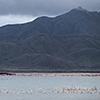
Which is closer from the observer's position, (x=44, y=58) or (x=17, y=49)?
(x=44, y=58)

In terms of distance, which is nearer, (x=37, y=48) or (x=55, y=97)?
(x=55, y=97)

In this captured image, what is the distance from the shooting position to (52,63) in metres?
167

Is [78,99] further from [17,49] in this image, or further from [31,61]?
[17,49]

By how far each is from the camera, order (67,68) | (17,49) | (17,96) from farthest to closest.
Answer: (17,49)
(67,68)
(17,96)

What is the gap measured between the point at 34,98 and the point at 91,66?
135 metres

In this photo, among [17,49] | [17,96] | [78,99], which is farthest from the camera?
[17,49]

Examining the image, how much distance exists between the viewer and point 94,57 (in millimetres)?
184000

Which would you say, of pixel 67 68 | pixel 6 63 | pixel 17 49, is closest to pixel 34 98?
pixel 67 68

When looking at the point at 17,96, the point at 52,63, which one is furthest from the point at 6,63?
the point at 17,96

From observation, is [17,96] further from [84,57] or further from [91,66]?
[84,57]

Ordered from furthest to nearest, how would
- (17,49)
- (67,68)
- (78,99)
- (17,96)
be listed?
(17,49), (67,68), (17,96), (78,99)

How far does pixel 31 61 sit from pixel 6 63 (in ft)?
39.3

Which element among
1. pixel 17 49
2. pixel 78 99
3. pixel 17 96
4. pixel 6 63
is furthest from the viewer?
pixel 17 49

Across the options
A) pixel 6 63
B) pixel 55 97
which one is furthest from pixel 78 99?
pixel 6 63
